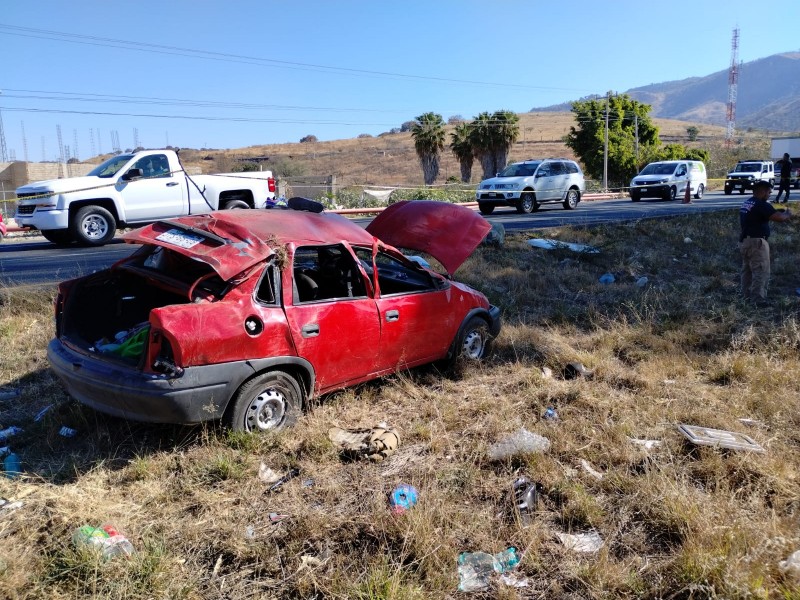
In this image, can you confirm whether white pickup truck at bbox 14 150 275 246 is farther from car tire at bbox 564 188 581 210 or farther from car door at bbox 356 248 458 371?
car tire at bbox 564 188 581 210

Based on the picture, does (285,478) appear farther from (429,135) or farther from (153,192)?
(429,135)

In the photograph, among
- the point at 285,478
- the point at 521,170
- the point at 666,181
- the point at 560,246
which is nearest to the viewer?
the point at 285,478

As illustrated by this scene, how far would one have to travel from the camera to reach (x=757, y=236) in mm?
8484

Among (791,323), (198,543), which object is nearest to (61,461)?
(198,543)

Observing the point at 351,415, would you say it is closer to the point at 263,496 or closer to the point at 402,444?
the point at 402,444

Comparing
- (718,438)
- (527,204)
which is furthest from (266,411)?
(527,204)

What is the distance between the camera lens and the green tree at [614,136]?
140 ft

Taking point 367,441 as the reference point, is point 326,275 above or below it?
above

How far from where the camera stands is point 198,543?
129 inches

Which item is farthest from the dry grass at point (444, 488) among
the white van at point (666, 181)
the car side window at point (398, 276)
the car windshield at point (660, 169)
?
the car windshield at point (660, 169)

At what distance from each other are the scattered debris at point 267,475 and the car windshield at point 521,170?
62.7 feet

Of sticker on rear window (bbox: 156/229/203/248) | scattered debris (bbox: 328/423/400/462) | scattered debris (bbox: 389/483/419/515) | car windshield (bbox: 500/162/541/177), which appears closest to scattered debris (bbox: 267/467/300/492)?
scattered debris (bbox: 328/423/400/462)

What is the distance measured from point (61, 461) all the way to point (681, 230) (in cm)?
1391

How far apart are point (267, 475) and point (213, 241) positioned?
1679mm
